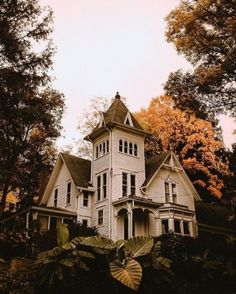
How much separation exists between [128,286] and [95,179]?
49.8ft

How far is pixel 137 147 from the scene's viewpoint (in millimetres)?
28344

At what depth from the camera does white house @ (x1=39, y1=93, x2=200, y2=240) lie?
83.7 feet

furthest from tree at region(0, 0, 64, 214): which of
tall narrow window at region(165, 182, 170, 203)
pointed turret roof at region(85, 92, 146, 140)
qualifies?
tall narrow window at region(165, 182, 170, 203)

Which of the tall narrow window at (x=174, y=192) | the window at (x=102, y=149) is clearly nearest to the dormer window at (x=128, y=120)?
the window at (x=102, y=149)

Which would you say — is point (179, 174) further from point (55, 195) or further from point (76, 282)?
point (76, 282)

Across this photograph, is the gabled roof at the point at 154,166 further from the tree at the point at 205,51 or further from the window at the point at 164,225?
the tree at the point at 205,51

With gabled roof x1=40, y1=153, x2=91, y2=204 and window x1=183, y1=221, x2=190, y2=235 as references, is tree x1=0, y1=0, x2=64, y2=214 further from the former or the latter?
window x1=183, y1=221, x2=190, y2=235

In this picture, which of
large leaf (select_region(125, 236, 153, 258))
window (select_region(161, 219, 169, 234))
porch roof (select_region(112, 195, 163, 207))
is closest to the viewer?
large leaf (select_region(125, 236, 153, 258))

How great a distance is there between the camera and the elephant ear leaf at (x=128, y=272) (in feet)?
41.1

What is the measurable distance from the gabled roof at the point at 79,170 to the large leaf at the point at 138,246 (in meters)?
12.3

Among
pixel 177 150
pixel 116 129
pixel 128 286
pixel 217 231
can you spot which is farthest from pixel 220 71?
pixel 177 150

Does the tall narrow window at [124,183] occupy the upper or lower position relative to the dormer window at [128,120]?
lower

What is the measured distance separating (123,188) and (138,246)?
11.9m

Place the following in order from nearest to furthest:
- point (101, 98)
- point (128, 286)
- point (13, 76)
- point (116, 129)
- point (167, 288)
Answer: point (128, 286) < point (167, 288) < point (13, 76) < point (116, 129) < point (101, 98)
